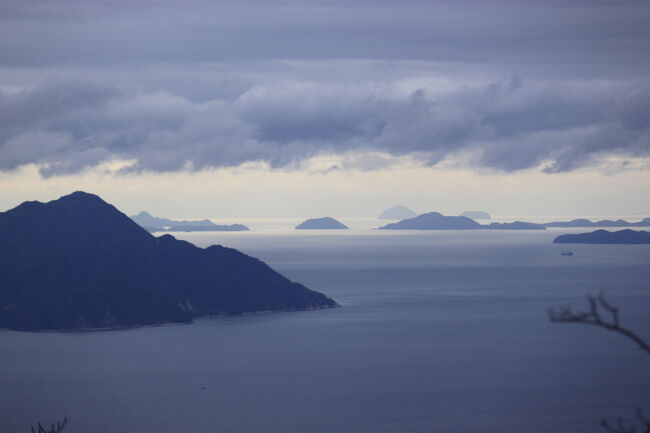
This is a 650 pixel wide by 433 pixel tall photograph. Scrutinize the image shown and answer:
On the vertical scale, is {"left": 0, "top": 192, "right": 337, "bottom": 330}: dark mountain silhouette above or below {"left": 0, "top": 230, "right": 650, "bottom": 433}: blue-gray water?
above

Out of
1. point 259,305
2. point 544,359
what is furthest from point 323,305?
point 544,359

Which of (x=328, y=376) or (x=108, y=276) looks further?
(x=108, y=276)

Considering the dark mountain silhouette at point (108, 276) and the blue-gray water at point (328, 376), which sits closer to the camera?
the blue-gray water at point (328, 376)

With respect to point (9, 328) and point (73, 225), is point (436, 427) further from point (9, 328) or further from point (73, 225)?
point (73, 225)

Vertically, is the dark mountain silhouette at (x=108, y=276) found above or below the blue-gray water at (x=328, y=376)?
above

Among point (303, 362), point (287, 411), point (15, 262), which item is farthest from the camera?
point (15, 262)

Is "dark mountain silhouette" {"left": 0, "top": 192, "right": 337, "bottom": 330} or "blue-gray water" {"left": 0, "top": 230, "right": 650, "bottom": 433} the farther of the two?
"dark mountain silhouette" {"left": 0, "top": 192, "right": 337, "bottom": 330}

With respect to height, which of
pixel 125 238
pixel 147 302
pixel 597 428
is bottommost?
pixel 597 428

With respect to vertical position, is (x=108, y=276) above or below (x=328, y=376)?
above
